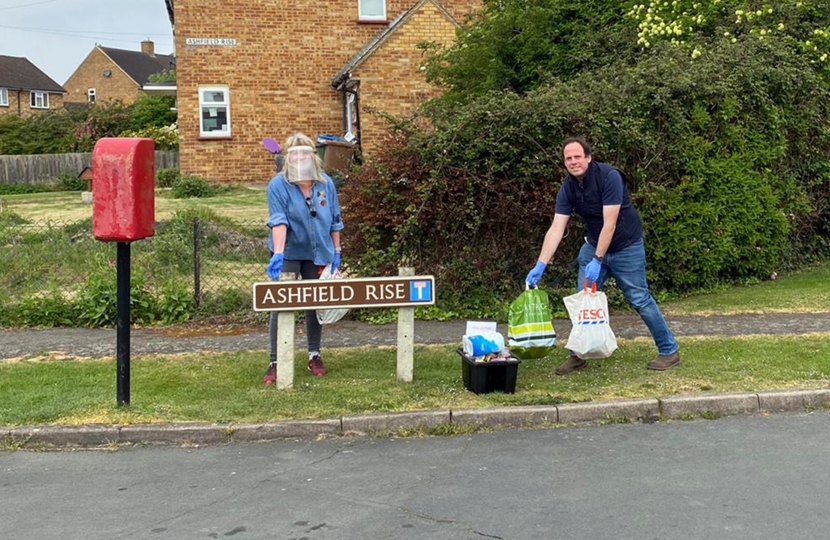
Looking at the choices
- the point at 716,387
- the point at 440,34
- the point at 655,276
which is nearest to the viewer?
the point at 716,387

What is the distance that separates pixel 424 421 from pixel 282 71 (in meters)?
18.6

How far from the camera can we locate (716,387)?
6.04 metres

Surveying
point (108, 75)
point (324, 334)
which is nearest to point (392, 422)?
point (324, 334)

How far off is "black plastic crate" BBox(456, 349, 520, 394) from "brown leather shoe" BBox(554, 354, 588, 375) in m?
0.74

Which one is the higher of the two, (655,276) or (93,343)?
(655,276)

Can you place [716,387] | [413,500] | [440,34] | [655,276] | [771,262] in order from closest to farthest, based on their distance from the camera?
[413,500] → [716,387] → [655,276] → [771,262] → [440,34]

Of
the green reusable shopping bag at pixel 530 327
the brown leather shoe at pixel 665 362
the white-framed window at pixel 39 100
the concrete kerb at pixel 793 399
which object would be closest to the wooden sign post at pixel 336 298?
→ the green reusable shopping bag at pixel 530 327

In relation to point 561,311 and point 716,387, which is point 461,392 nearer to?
point 716,387

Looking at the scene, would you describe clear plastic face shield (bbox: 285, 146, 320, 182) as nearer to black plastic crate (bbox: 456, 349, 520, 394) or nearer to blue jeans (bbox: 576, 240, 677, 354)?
black plastic crate (bbox: 456, 349, 520, 394)

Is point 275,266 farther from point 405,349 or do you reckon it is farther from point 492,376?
point 492,376

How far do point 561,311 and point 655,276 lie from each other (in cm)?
134

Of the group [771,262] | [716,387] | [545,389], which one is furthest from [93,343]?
[771,262]

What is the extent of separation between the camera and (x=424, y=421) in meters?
5.59

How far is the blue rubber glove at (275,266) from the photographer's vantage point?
6363mm
